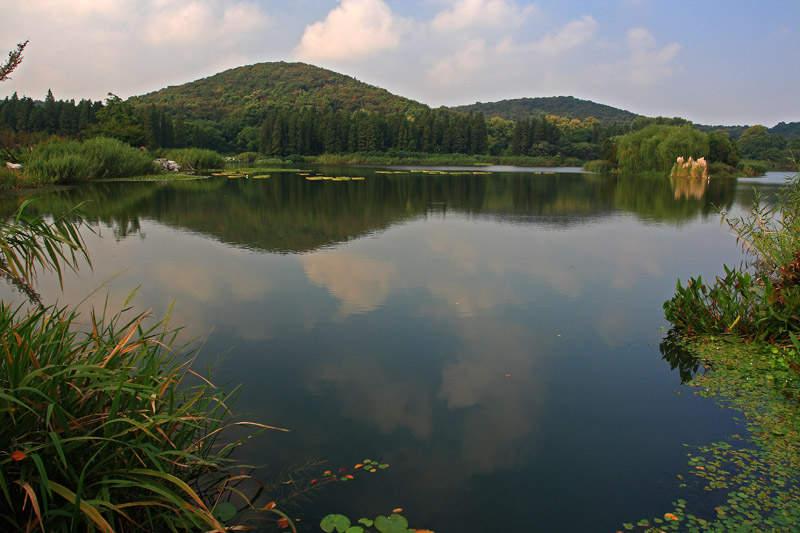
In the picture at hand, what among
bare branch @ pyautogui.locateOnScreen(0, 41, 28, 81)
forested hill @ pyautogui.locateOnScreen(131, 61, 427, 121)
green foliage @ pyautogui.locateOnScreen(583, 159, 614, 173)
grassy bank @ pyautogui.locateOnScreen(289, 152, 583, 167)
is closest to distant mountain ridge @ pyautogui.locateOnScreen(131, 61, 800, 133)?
forested hill @ pyautogui.locateOnScreen(131, 61, 427, 121)

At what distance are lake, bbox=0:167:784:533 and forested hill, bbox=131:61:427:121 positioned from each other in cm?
8678

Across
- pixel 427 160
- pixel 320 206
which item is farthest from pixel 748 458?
pixel 427 160

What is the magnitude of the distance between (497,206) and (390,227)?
21.5 feet

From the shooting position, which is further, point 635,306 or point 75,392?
point 635,306

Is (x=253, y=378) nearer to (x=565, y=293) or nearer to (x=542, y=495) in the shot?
(x=542, y=495)

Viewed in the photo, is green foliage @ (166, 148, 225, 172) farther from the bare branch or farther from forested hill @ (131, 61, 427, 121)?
forested hill @ (131, 61, 427, 121)

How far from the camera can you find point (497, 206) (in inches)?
736

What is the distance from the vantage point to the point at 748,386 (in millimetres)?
4609

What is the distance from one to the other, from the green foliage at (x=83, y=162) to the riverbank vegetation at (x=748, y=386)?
2094 centimetres

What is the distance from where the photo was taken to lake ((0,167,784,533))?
3.29 m

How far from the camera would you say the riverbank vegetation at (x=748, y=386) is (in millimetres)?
2996

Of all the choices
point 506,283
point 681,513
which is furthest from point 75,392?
point 506,283

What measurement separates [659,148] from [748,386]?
134 feet

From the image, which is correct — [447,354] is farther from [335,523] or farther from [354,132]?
[354,132]
